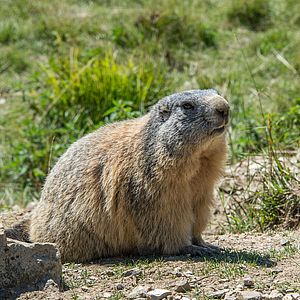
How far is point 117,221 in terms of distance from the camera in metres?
6.05

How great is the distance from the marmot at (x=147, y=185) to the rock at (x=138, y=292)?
3.28ft

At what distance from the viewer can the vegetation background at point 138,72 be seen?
8891 millimetres

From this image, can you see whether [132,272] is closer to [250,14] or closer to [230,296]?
[230,296]

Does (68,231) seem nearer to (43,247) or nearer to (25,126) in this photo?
(43,247)

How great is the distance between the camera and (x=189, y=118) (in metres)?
5.88

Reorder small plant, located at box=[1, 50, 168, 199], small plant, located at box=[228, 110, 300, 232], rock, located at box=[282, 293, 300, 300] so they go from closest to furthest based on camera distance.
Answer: rock, located at box=[282, 293, 300, 300] → small plant, located at box=[228, 110, 300, 232] → small plant, located at box=[1, 50, 168, 199]

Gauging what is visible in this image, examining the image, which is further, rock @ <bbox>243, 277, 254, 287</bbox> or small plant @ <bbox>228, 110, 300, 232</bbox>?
small plant @ <bbox>228, 110, 300, 232</bbox>

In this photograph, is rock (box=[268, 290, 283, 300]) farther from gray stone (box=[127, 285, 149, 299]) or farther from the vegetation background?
the vegetation background

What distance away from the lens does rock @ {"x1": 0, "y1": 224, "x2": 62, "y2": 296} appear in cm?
504

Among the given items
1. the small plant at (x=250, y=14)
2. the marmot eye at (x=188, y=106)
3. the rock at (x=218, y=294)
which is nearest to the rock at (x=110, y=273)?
the rock at (x=218, y=294)

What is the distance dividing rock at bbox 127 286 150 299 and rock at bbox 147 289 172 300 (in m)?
0.05

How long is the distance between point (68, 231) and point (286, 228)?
201 centimetres

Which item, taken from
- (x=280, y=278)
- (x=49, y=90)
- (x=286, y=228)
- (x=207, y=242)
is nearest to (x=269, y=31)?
(x=49, y=90)

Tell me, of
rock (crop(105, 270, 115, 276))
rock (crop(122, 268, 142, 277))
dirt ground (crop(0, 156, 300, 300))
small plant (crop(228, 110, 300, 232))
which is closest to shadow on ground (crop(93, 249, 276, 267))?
dirt ground (crop(0, 156, 300, 300))
